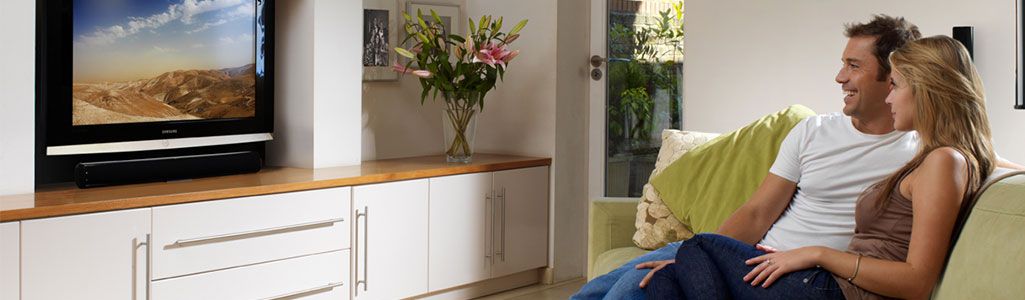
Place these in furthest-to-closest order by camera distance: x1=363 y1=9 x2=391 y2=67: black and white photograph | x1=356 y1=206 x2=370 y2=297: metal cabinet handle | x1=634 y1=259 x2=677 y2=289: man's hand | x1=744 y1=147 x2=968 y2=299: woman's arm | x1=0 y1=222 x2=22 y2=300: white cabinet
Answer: x1=363 y1=9 x2=391 y2=67: black and white photograph → x1=356 y1=206 x2=370 y2=297: metal cabinet handle → x1=0 y1=222 x2=22 y2=300: white cabinet → x1=634 y1=259 x2=677 y2=289: man's hand → x1=744 y1=147 x2=968 y2=299: woman's arm

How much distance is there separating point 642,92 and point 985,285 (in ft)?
9.65

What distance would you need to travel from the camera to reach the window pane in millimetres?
4738

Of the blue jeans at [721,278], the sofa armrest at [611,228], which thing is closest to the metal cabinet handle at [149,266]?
the sofa armrest at [611,228]

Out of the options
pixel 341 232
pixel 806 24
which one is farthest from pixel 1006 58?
pixel 341 232

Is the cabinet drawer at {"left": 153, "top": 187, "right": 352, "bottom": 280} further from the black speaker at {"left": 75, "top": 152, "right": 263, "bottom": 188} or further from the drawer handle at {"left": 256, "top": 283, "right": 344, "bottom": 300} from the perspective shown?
the black speaker at {"left": 75, "top": 152, "right": 263, "bottom": 188}

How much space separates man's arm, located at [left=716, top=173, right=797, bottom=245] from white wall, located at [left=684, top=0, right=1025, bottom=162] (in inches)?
34.3

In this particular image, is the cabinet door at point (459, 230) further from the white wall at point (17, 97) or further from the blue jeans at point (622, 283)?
the blue jeans at point (622, 283)

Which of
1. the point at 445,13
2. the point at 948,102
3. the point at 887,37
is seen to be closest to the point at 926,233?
the point at 948,102

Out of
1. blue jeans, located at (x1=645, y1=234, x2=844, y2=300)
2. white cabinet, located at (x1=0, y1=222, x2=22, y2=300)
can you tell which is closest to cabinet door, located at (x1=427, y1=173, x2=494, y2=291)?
white cabinet, located at (x1=0, y1=222, x2=22, y2=300)

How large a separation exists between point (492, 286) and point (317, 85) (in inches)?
46.4

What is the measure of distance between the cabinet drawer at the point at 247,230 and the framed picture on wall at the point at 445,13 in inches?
43.1

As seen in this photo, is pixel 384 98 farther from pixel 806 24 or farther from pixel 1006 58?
pixel 1006 58

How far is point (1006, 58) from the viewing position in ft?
10.1

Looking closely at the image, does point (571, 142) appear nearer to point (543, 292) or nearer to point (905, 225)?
point (543, 292)
